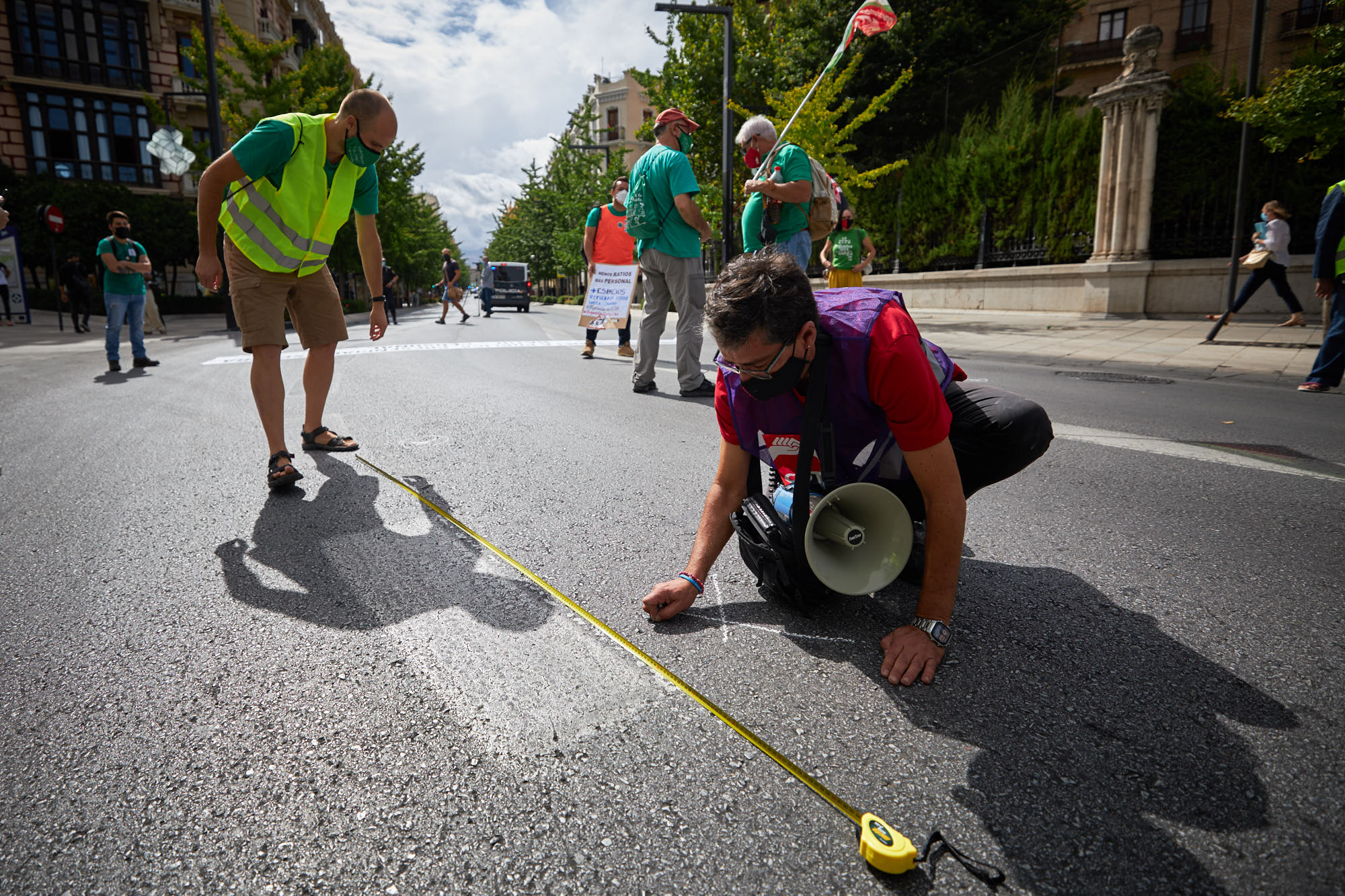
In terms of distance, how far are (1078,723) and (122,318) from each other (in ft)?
34.2

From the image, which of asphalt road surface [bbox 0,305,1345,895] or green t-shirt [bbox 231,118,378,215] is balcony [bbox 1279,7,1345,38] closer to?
asphalt road surface [bbox 0,305,1345,895]

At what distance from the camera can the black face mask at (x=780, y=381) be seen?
1.86 meters

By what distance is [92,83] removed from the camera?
31984mm

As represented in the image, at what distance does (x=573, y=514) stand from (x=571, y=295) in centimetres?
4994

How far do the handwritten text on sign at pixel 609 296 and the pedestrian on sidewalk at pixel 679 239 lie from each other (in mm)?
2981

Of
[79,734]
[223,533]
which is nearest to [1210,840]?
[79,734]

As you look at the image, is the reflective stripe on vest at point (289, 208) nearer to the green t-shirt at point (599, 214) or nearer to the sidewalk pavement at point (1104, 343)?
the green t-shirt at point (599, 214)

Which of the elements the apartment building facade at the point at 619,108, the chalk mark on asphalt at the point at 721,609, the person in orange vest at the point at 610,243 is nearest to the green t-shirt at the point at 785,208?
the person in orange vest at the point at 610,243

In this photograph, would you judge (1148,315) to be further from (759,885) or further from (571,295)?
(571,295)

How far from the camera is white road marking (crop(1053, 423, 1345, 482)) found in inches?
150

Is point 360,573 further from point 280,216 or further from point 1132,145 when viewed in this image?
point 1132,145

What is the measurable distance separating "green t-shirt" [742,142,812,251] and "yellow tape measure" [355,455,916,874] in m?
4.39

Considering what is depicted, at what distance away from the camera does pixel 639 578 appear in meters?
2.49

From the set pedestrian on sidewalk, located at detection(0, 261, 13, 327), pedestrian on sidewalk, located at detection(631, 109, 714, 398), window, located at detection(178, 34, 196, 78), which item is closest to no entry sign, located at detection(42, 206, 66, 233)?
pedestrian on sidewalk, located at detection(0, 261, 13, 327)
